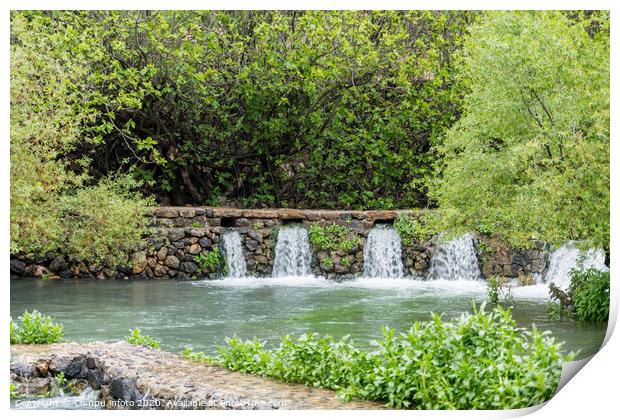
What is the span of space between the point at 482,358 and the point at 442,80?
5.80m

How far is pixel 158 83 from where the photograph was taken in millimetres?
10859

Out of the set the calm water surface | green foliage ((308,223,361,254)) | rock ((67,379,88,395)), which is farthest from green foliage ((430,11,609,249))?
rock ((67,379,88,395))

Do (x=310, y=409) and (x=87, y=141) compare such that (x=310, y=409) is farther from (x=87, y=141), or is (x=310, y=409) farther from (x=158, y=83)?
(x=158, y=83)

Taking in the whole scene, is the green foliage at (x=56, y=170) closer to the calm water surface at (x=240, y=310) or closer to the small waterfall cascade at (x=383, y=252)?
the calm water surface at (x=240, y=310)

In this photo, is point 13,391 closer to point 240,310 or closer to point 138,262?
point 240,310

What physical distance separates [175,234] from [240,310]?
312cm

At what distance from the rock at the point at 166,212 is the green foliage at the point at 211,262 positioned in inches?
22.6

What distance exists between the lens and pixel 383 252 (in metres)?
11.4

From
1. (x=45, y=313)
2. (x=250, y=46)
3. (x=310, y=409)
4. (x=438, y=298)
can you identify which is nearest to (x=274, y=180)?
(x=250, y=46)

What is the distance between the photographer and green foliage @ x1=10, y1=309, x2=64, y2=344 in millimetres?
6859

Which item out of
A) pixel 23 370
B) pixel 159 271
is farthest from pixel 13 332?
pixel 159 271

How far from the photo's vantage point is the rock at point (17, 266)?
7.55 metres

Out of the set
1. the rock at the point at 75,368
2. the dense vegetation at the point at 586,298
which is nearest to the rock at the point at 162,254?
the rock at the point at 75,368

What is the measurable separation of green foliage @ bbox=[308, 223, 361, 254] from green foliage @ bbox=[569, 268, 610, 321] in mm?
4730
